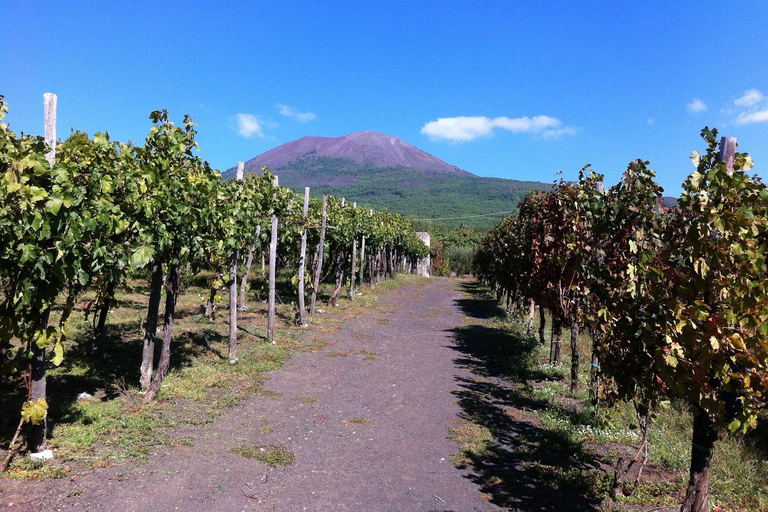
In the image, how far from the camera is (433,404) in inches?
321

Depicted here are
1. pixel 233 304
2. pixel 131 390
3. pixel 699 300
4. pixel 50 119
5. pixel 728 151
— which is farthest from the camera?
pixel 233 304

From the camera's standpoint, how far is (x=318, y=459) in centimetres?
562

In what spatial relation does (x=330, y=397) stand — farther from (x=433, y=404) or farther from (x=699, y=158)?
(x=699, y=158)

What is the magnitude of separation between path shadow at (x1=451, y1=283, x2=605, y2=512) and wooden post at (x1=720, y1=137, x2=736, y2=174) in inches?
141

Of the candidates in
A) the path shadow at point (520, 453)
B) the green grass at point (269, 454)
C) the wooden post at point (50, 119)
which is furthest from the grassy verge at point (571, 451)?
the wooden post at point (50, 119)

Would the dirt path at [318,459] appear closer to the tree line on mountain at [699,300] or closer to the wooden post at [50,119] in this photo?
the tree line on mountain at [699,300]

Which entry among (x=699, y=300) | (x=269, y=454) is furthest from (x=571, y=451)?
(x=269, y=454)

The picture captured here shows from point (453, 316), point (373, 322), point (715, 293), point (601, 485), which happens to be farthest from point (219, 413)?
point (453, 316)

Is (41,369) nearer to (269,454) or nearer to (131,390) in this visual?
(131,390)

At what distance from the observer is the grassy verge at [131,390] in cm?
504

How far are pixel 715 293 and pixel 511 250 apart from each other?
10769mm

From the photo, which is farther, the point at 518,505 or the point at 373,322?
the point at 373,322

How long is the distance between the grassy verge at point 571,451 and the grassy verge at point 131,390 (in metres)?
2.94

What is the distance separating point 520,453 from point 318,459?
2.70 m
